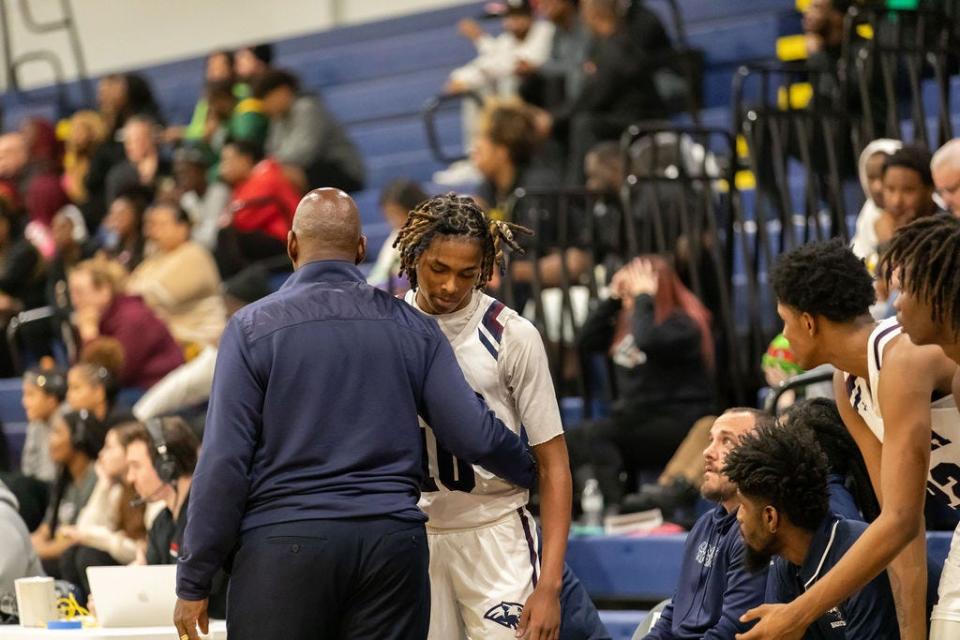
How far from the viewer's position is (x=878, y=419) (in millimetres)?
3736

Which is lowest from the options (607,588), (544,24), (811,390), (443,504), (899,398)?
(607,588)

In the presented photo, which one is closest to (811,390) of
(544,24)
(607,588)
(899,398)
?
(607,588)

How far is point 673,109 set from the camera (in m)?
8.95

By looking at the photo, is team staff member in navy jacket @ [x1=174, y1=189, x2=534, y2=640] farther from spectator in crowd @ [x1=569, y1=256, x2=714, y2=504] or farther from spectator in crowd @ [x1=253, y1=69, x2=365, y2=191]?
spectator in crowd @ [x1=253, y1=69, x2=365, y2=191]

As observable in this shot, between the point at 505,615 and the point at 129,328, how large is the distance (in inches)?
216

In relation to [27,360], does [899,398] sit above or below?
above

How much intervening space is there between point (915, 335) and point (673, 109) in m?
5.89

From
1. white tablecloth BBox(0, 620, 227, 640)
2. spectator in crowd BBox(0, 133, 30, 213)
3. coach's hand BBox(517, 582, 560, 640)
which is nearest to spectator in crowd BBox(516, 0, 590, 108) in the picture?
spectator in crowd BBox(0, 133, 30, 213)

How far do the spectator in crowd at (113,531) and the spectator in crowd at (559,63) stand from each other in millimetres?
3426

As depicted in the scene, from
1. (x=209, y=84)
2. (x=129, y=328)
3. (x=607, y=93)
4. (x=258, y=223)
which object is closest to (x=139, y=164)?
(x=209, y=84)

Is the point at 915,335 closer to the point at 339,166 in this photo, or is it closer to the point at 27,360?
the point at 339,166

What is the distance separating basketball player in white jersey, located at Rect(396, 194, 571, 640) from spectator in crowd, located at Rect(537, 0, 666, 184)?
4.50 meters

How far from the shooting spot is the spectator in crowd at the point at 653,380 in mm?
6312

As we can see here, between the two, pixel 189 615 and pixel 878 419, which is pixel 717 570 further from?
pixel 189 615
